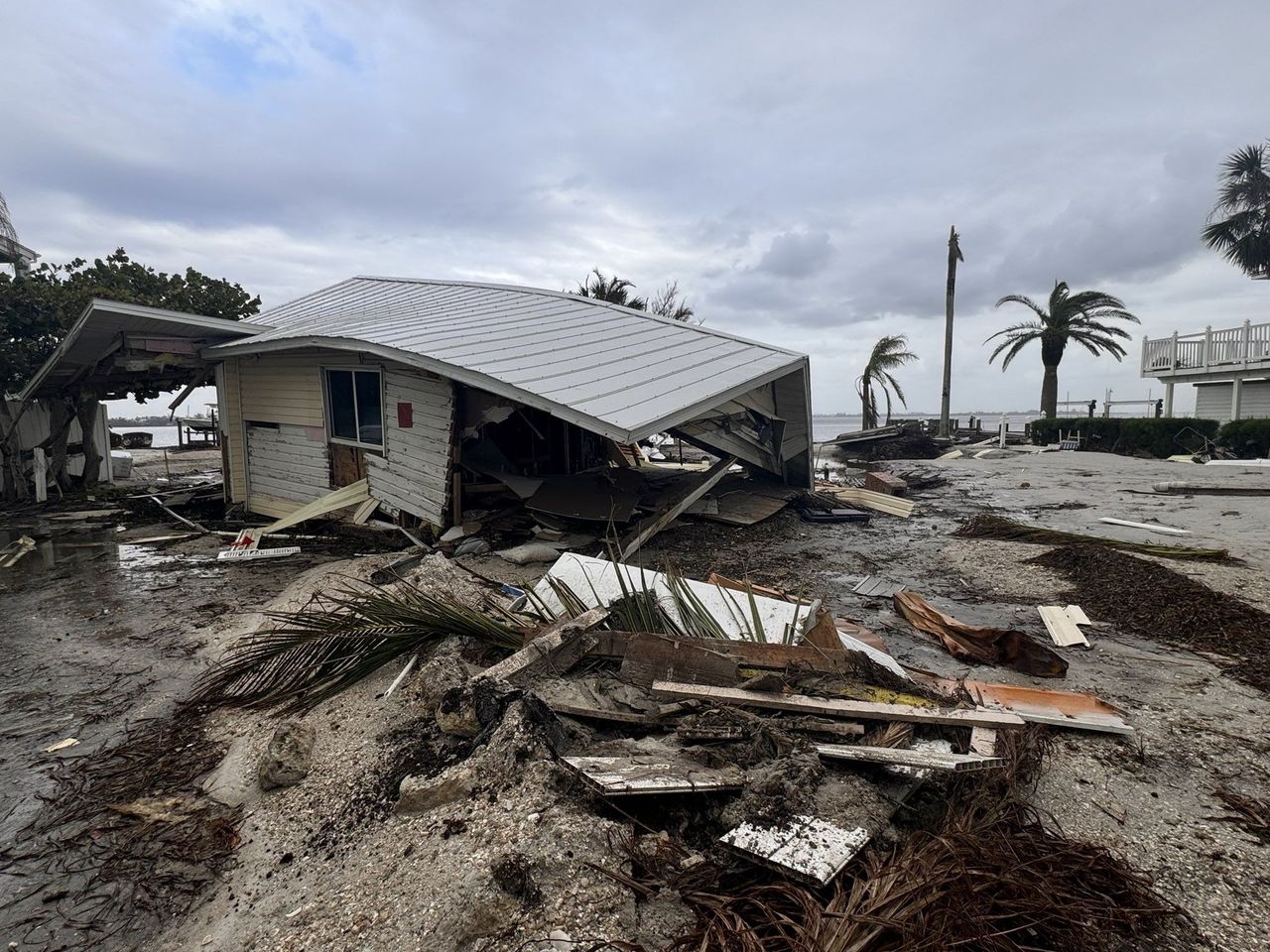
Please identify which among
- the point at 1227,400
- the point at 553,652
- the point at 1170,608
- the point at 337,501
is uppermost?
the point at 1227,400

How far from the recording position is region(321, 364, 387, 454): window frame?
9.07 metres

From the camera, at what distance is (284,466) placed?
35.2 feet

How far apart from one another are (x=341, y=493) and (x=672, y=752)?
8068mm

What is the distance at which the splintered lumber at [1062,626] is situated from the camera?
16.4 ft

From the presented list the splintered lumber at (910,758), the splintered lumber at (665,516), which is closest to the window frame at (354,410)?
the splintered lumber at (665,516)

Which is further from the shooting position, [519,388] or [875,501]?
[875,501]

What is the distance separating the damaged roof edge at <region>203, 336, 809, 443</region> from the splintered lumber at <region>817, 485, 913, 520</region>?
2.96m

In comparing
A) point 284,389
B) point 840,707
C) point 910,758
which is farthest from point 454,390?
point 910,758

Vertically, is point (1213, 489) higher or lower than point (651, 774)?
higher

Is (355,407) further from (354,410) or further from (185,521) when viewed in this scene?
(185,521)

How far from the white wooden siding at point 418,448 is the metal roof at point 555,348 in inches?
24.9

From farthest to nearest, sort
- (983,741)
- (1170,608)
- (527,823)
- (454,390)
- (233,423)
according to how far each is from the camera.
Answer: (233,423) → (454,390) → (1170,608) → (983,741) → (527,823)

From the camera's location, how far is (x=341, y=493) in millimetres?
9430

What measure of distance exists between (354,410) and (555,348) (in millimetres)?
3403
